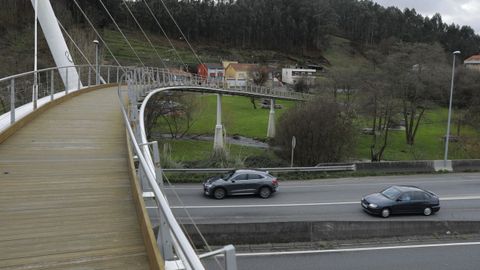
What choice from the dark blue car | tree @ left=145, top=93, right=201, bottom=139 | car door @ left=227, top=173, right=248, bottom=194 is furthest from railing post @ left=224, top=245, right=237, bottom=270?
tree @ left=145, top=93, right=201, bottom=139

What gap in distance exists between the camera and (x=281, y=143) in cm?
3750

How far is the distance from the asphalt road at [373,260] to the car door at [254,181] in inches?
295

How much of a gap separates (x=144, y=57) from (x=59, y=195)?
9258 cm

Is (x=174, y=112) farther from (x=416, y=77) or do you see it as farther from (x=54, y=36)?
(x=54, y=36)

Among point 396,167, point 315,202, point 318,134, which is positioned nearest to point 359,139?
point 318,134

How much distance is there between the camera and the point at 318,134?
115 feet

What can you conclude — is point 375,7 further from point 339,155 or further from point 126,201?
point 126,201

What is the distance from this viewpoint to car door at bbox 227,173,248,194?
22469 mm

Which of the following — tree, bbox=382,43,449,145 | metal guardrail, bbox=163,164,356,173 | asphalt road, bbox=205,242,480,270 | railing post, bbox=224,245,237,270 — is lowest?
asphalt road, bbox=205,242,480,270

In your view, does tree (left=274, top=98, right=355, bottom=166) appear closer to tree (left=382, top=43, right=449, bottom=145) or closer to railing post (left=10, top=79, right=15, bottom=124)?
tree (left=382, top=43, right=449, bottom=145)

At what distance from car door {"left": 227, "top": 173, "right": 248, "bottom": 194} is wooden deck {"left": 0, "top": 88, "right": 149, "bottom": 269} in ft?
40.0

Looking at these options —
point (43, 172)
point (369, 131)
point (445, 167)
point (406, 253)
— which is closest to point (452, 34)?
point (369, 131)

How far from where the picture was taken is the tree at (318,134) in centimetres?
3503

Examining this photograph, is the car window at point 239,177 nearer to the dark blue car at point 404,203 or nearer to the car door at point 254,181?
the car door at point 254,181
